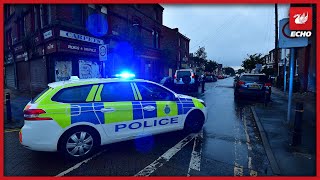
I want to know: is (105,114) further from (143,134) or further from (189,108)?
(189,108)

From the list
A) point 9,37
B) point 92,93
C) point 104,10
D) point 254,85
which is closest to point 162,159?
point 92,93

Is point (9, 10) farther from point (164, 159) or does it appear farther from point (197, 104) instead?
point (164, 159)

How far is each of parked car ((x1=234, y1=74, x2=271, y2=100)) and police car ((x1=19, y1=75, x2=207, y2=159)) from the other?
766cm

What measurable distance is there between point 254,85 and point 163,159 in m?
8.94

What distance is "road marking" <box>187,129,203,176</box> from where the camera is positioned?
374 cm

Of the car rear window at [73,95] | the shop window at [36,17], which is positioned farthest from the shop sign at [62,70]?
the car rear window at [73,95]

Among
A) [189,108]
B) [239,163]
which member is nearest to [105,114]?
[189,108]

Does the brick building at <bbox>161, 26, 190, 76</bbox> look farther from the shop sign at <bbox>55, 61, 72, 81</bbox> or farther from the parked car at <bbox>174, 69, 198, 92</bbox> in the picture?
the shop sign at <bbox>55, 61, 72, 81</bbox>

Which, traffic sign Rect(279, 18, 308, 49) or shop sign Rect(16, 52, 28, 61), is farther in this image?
shop sign Rect(16, 52, 28, 61)

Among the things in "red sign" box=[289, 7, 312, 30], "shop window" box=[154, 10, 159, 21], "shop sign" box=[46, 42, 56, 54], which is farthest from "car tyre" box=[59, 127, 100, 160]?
"shop window" box=[154, 10, 159, 21]

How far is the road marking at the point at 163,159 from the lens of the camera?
354cm

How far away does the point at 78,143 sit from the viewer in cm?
397

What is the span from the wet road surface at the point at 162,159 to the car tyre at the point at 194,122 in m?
0.16

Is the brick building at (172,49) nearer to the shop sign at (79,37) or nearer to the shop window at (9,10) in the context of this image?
the shop sign at (79,37)
